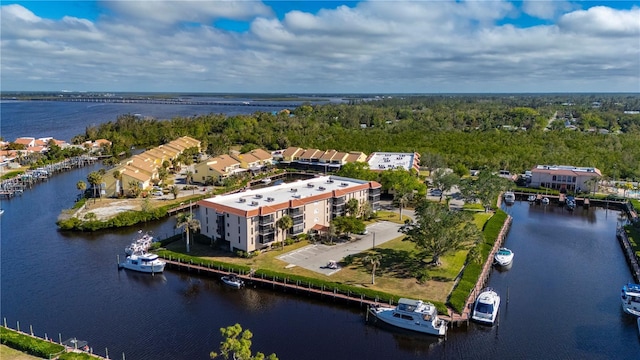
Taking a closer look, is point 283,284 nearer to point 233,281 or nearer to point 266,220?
point 233,281

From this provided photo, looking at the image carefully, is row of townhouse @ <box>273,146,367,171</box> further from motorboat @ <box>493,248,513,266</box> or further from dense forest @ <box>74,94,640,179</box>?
motorboat @ <box>493,248,513,266</box>

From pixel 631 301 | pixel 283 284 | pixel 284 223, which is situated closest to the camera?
pixel 631 301

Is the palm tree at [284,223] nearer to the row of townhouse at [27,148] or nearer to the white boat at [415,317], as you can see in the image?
the white boat at [415,317]

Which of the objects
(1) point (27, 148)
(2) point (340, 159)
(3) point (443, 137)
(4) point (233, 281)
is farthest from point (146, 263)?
(3) point (443, 137)

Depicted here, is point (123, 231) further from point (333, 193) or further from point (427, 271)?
point (427, 271)

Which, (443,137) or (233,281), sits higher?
(443,137)

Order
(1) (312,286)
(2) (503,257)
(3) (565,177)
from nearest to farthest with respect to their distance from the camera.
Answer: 1. (1) (312,286)
2. (2) (503,257)
3. (3) (565,177)
